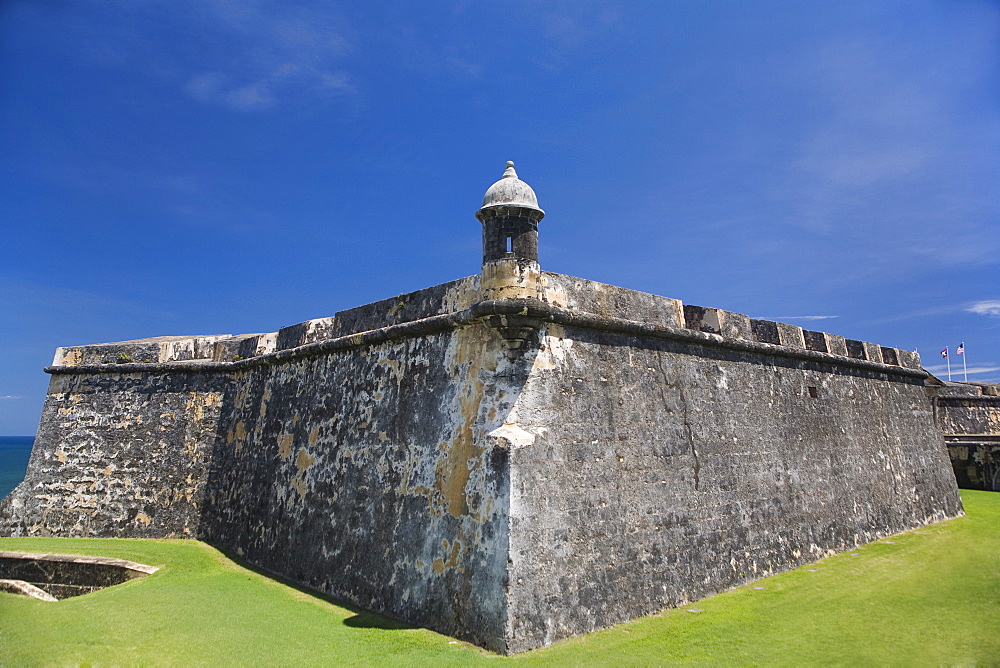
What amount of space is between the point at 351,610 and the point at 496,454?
2.26m

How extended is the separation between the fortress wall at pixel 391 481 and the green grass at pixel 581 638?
0.34m

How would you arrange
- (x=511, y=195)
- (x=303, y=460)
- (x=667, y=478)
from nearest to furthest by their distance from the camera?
1. (x=511, y=195)
2. (x=667, y=478)
3. (x=303, y=460)

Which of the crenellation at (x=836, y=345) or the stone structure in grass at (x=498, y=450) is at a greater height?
the crenellation at (x=836, y=345)

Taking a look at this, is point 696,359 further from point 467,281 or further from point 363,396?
point 363,396

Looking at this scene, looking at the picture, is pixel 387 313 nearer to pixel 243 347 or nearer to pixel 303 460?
pixel 303 460

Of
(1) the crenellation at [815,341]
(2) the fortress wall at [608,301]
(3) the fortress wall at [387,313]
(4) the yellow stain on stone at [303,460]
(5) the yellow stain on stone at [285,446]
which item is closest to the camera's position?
(2) the fortress wall at [608,301]

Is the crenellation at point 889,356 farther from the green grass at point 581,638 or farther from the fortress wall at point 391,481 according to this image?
the fortress wall at point 391,481

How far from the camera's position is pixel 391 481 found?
612 cm

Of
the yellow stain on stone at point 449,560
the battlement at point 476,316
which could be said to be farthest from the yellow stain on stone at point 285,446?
the yellow stain on stone at point 449,560

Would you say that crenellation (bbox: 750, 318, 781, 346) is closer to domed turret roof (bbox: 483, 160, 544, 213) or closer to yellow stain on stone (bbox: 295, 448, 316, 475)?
domed turret roof (bbox: 483, 160, 544, 213)

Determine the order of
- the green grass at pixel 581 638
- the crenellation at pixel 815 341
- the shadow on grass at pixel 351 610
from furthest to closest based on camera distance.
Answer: the crenellation at pixel 815 341
the shadow on grass at pixel 351 610
the green grass at pixel 581 638

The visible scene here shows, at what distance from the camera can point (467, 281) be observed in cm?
600

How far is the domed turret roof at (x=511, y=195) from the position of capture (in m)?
5.68

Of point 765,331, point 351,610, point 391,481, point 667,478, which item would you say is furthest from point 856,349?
point 351,610
